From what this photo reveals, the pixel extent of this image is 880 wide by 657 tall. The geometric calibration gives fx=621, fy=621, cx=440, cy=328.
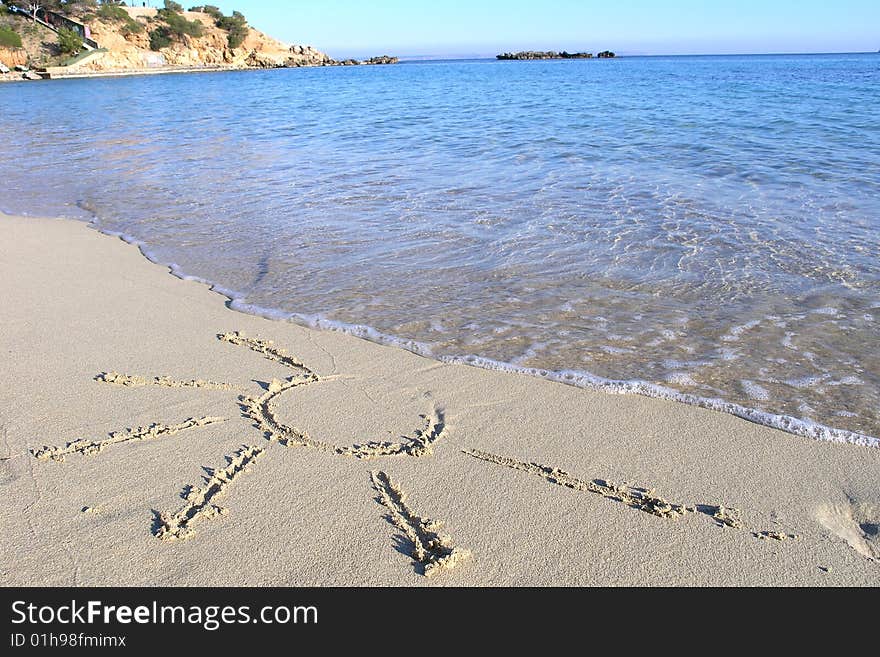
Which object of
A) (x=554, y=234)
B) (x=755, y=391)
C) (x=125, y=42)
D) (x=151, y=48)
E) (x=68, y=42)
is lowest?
(x=755, y=391)

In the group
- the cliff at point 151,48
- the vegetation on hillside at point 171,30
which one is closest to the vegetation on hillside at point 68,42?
the cliff at point 151,48

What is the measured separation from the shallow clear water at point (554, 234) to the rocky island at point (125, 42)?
4492cm

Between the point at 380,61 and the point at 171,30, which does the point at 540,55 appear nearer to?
the point at 380,61

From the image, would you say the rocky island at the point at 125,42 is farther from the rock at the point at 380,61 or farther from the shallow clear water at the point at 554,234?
the shallow clear water at the point at 554,234

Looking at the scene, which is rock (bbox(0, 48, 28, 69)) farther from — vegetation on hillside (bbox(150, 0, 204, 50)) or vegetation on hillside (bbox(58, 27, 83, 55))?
vegetation on hillside (bbox(150, 0, 204, 50))

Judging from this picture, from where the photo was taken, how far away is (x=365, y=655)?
1800 mm

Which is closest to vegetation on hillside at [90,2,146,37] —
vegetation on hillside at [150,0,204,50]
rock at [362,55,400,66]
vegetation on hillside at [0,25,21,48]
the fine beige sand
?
vegetation on hillside at [150,0,204,50]

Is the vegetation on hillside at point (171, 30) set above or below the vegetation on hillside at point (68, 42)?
above

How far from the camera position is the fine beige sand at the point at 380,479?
205cm

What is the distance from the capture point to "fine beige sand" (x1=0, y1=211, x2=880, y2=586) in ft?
6.74

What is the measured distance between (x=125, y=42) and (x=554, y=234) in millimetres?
67498

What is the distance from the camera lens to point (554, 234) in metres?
5.98

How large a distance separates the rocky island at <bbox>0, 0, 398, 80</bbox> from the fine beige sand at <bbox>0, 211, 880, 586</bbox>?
5214 cm

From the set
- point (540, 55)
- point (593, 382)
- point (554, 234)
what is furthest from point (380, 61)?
point (593, 382)
